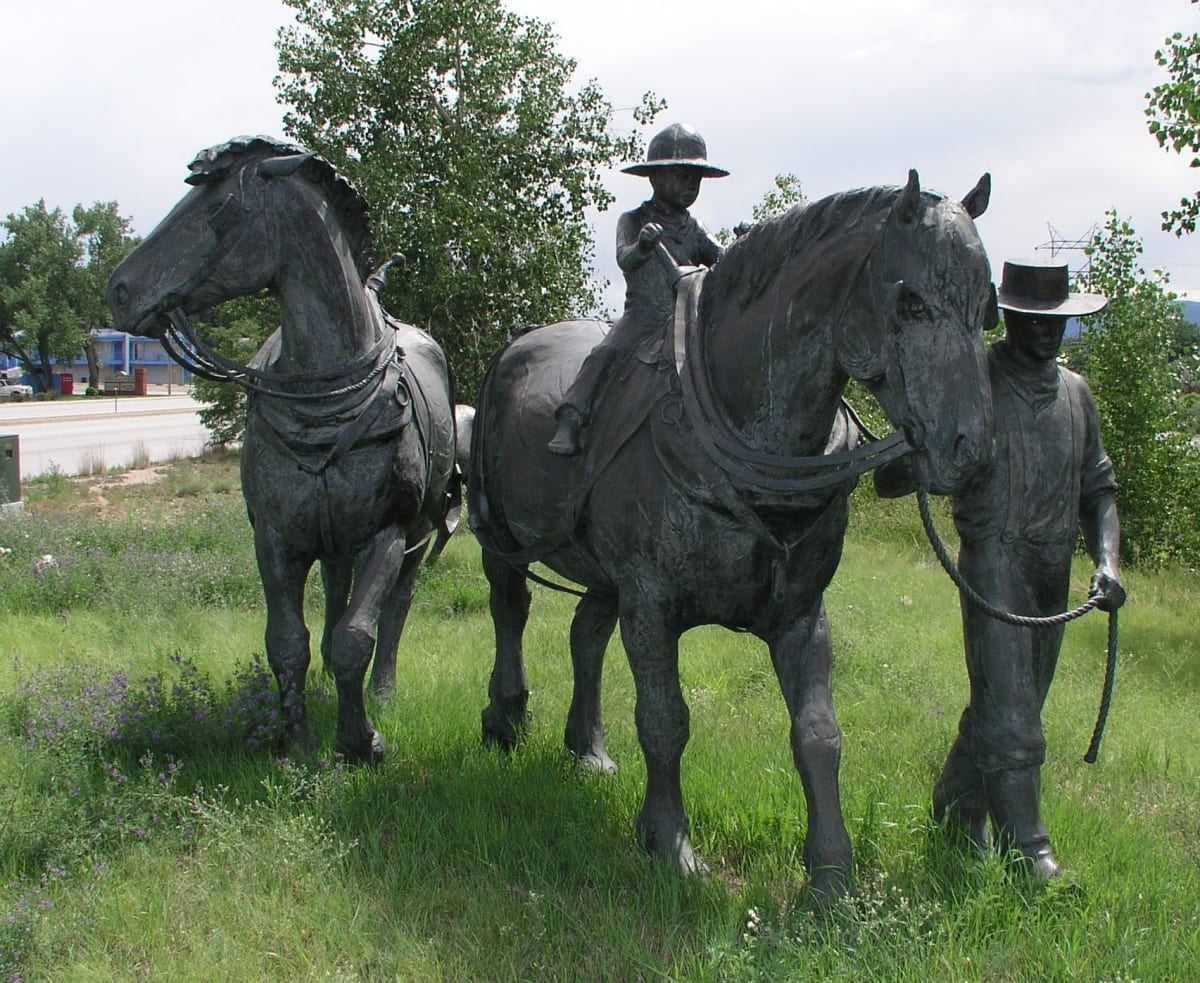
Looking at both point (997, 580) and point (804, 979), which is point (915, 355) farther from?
point (804, 979)

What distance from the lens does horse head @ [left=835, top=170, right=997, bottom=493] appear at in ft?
9.27

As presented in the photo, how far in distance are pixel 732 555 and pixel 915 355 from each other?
0.90 m

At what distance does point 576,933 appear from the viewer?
11.5 ft

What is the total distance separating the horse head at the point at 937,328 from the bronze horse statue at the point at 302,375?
2.48 metres

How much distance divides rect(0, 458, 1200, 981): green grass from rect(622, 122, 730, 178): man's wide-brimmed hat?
2483 millimetres

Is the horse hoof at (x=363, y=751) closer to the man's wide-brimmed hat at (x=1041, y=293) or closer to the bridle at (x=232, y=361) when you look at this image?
the bridle at (x=232, y=361)

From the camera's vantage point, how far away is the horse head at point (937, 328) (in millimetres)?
2826

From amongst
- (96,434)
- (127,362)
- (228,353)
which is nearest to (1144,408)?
(228,353)

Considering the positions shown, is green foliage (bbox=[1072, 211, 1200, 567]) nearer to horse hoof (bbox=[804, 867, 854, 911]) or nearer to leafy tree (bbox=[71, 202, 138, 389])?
horse hoof (bbox=[804, 867, 854, 911])

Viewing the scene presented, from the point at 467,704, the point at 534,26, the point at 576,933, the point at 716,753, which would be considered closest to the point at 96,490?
the point at 534,26

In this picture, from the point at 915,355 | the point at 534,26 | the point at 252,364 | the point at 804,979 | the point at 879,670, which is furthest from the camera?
the point at 534,26

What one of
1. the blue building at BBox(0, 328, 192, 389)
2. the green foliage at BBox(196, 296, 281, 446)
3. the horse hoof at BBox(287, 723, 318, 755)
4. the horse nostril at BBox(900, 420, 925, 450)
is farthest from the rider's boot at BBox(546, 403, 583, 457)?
the blue building at BBox(0, 328, 192, 389)

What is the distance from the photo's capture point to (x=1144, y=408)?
1093cm

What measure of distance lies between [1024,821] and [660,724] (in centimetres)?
123
